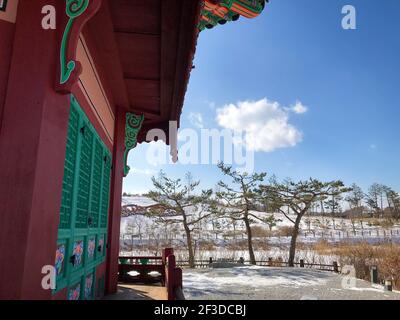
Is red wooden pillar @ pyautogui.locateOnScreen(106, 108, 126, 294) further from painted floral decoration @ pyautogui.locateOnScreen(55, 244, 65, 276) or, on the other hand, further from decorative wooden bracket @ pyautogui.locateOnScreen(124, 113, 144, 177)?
painted floral decoration @ pyautogui.locateOnScreen(55, 244, 65, 276)

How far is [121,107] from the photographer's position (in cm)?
554

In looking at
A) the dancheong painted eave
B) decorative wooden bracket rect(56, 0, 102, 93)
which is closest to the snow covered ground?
the dancheong painted eave

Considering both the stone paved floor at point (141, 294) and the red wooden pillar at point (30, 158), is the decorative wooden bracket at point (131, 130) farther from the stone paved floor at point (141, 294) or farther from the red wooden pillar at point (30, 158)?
the red wooden pillar at point (30, 158)

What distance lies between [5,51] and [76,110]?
987 millimetres

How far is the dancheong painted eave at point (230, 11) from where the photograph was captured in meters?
4.79

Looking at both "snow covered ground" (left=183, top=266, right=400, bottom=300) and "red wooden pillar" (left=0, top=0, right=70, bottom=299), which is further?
"snow covered ground" (left=183, top=266, right=400, bottom=300)

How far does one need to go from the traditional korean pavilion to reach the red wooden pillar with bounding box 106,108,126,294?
2 cm

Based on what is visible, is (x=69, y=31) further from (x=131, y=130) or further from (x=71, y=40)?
(x=131, y=130)

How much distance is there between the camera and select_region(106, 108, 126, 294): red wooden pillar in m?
5.16

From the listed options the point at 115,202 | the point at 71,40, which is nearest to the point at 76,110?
the point at 71,40

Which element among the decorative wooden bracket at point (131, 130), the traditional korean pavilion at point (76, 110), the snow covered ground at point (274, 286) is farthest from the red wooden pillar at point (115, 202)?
the snow covered ground at point (274, 286)

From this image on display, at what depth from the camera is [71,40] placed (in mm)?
2090
